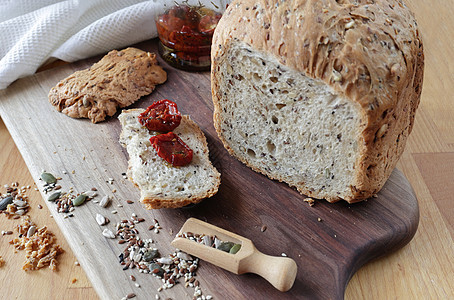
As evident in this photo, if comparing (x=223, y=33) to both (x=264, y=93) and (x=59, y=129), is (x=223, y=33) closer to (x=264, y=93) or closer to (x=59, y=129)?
(x=264, y=93)

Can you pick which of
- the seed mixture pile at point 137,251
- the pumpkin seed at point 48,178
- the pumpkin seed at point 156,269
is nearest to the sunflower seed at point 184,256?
the seed mixture pile at point 137,251

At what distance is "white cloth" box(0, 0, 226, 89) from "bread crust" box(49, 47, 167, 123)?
0.68 ft

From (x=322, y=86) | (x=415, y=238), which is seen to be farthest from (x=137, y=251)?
(x=415, y=238)

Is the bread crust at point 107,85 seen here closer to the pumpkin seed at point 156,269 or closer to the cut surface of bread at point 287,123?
the cut surface of bread at point 287,123

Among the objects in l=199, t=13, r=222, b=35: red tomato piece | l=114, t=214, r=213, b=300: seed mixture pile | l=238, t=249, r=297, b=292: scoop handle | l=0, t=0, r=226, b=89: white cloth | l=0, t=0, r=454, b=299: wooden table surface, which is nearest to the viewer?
l=238, t=249, r=297, b=292: scoop handle

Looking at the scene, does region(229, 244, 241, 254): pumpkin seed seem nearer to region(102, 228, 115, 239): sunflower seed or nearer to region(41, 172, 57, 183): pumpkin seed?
region(102, 228, 115, 239): sunflower seed

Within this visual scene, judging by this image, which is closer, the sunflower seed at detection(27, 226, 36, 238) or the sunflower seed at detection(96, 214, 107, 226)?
the sunflower seed at detection(96, 214, 107, 226)

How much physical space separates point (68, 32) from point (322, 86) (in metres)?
2.18

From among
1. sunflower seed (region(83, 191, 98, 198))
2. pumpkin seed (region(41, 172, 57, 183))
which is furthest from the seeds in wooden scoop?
pumpkin seed (region(41, 172, 57, 183))

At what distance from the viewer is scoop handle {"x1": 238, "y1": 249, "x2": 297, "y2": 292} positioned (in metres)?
2.36

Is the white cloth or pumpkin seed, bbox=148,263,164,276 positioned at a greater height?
the white cloth

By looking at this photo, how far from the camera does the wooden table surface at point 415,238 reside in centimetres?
261

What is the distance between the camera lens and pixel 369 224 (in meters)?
2.73

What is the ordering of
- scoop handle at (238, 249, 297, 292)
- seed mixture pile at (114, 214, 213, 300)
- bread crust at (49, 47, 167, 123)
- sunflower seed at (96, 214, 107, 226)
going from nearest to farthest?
1. scoop handle at (238, 249, 297, 292)
2. seed mixture pile at (114, 214, 213, 300)
3. sunflower seed at (96, 214, 107, 226)
4. bread crust at (49, 47, 167, 123)
